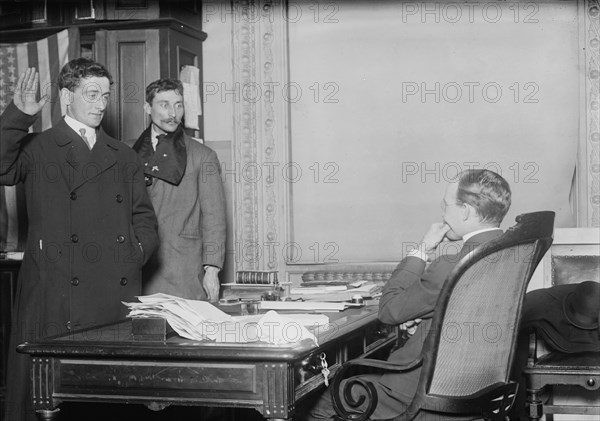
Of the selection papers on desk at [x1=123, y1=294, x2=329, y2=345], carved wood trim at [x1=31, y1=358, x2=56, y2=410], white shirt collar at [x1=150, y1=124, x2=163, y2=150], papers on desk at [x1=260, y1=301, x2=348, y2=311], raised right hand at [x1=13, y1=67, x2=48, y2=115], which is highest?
raised right hand at [x1=13, y1=67, x2=48, y2=115]

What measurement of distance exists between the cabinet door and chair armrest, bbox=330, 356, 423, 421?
3049 millimetres

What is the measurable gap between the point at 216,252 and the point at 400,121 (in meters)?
1.73

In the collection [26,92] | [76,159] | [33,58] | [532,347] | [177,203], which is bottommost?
[532,347]

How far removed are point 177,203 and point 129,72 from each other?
1.20 metres

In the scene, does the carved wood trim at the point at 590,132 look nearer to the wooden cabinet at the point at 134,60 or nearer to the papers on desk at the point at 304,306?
the papers on desk at the point at 304,306

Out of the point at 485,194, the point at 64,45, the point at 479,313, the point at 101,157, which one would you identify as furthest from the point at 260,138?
the point at 479,313

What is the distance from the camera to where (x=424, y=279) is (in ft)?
9.96

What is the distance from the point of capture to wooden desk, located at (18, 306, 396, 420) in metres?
2.61

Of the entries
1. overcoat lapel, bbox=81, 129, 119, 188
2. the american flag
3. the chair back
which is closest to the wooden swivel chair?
the chair back

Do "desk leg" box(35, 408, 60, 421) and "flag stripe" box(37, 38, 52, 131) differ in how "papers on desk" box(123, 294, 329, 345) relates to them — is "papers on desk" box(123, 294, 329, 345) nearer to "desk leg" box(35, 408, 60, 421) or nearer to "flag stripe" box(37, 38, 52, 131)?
"desk leg" box(35, 408, 60, 421)

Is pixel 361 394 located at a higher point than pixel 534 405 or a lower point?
higher

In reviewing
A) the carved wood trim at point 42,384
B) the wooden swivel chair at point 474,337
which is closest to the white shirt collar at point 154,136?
the carved wood trim at point 42,384

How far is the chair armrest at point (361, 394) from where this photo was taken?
290 cm

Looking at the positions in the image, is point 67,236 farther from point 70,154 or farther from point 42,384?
point 42,384
